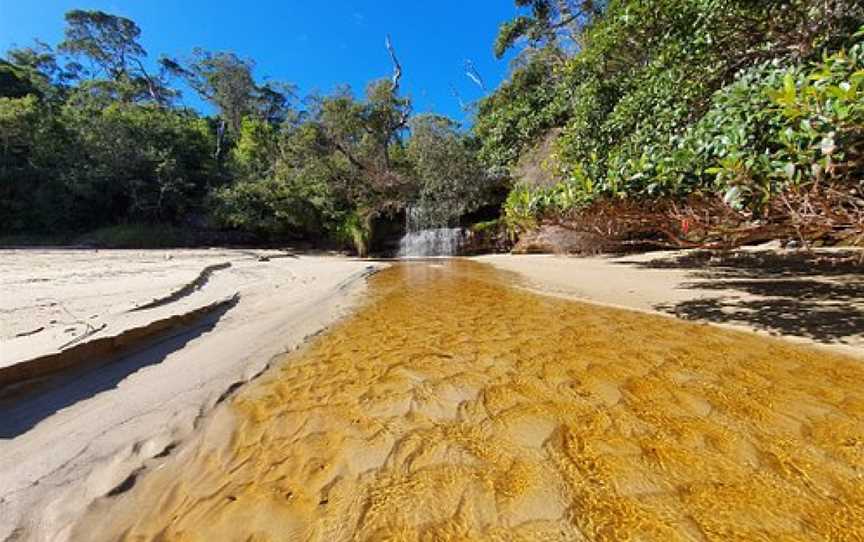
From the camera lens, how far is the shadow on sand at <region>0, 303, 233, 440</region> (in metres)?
2.46

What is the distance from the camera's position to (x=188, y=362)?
11.6 feet

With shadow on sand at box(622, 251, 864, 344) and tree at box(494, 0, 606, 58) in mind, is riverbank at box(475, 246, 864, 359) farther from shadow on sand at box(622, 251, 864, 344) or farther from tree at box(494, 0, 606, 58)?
tree at box(494, 0, 606, 58)

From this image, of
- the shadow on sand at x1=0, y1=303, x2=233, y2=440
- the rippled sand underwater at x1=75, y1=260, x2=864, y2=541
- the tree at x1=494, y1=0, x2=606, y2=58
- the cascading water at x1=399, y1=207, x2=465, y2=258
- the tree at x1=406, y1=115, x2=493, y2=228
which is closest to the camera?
the rippled sand underwater at x1=75, y1=260, x2=864, y2=541

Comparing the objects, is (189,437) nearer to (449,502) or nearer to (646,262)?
(449,502)

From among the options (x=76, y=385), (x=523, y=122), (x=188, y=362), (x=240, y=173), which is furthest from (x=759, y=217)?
(x=240, y=173)

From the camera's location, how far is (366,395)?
3100 millimetres

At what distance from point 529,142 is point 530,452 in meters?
10.8

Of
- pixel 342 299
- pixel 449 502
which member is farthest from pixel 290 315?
pixel 449 502

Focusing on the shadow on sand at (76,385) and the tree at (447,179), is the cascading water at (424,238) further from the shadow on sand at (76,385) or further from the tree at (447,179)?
the shadow on sand at (76,385)

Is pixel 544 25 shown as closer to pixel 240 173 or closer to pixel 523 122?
pixel 523 122

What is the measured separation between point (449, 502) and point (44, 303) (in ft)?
17.8

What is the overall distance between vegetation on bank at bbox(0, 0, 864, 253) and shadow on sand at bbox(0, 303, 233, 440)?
16.2 feet

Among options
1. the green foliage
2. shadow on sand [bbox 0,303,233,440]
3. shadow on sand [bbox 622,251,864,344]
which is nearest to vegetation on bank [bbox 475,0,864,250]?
shadow on sand [bbox 622,251,864,344]

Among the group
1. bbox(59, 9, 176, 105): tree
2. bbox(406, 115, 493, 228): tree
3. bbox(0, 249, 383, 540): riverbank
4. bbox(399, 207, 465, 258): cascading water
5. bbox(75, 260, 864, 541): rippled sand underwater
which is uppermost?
bbox(59, 9, 176, 105): tree
